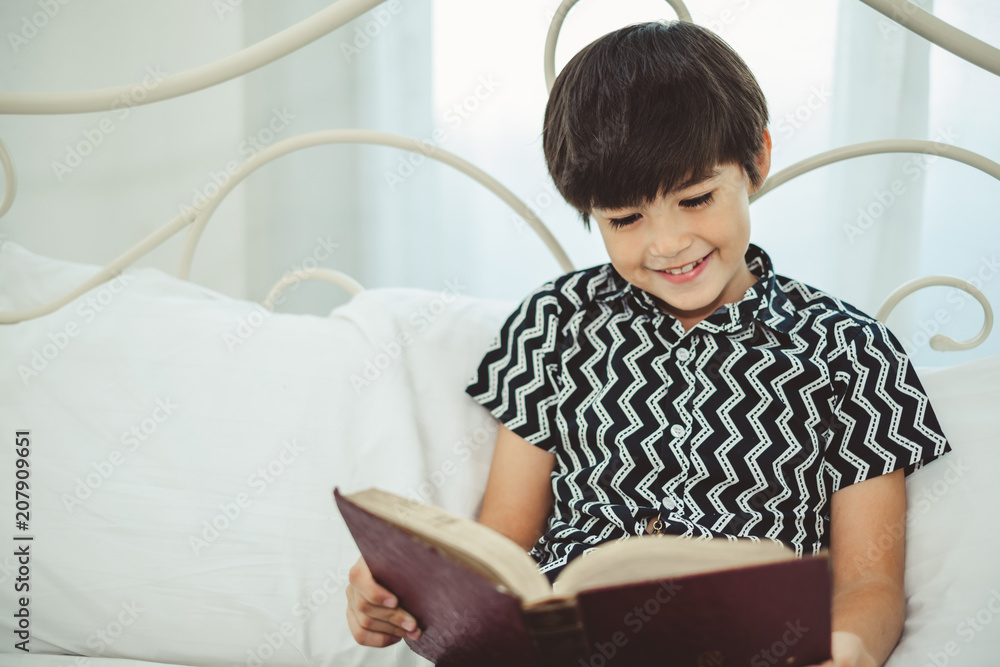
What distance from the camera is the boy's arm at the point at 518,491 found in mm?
890

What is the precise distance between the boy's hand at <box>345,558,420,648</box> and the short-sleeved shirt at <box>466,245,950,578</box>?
0.18 metres

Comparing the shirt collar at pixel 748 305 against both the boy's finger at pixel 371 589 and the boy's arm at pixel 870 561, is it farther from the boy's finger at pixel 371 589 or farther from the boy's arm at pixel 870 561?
the boy's finger at pixel 371 589

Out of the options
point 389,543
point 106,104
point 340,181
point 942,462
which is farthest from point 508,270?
point 389,543

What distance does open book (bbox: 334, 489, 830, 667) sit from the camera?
0.45 m

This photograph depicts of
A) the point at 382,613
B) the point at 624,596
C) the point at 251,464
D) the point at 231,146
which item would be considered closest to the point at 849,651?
the point at 624,596

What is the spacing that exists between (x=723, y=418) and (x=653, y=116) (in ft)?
1.02

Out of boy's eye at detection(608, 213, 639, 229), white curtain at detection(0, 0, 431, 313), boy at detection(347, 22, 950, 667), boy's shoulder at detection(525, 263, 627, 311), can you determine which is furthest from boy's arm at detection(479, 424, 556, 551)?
white curtain at detection(0, 0, 431, 313)

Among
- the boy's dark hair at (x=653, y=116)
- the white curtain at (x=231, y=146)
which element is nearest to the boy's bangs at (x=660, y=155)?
the boy's dark hair at (x=653, y=116)

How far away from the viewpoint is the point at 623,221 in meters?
0.82

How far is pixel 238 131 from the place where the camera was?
154 centimetres

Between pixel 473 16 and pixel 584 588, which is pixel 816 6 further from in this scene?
pixel 584 588

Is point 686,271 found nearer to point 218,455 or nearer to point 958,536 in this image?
point 958,536

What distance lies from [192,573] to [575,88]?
67cm

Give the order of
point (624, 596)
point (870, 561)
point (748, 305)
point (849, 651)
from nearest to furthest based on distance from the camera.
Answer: point (624, 596) → point (849, 651) → point (870, 561) → point (748, 305)
